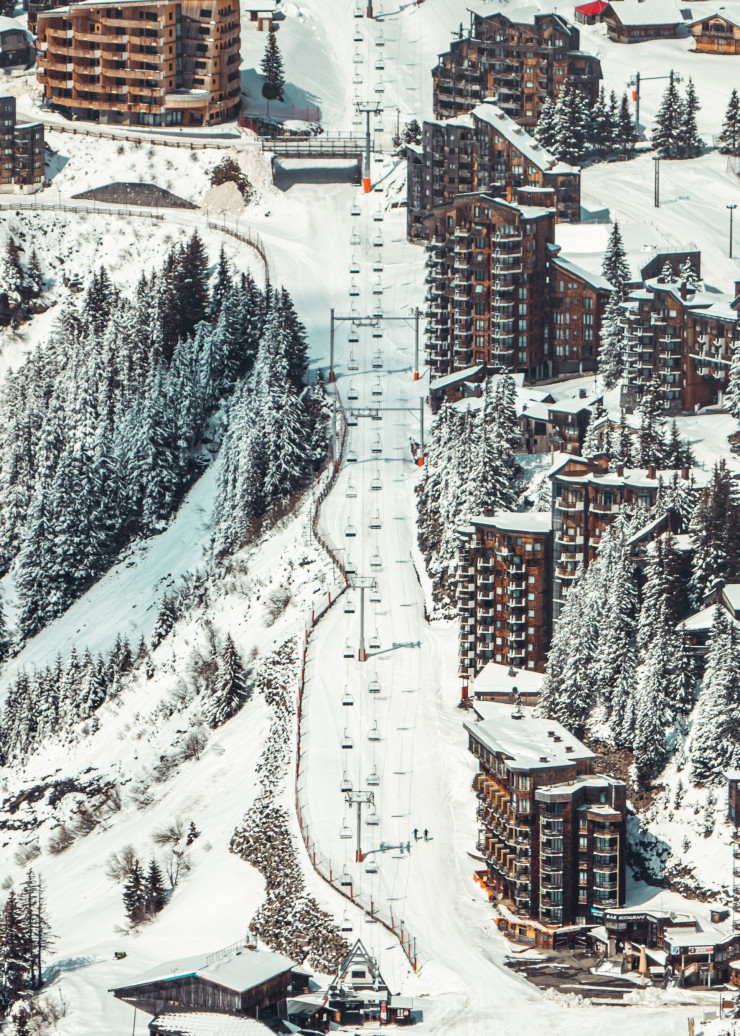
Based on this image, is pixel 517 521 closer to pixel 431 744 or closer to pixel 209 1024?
pixel 431 744

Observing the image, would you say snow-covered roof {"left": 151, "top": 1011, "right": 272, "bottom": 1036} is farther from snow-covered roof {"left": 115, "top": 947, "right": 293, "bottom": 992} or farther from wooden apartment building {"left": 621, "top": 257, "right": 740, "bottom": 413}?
wooden apartment building {"left": 621, "top": 257, "right": 740, "bottom": 413}

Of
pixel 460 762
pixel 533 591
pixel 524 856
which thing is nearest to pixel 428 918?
pixel 524 856

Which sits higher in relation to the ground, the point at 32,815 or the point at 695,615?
the point at 695,615

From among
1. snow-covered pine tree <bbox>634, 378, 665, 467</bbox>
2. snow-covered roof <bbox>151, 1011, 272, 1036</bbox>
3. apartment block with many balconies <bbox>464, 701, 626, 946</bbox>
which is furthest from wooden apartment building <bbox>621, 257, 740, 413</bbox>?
snow-covered roof <bbox>151, 1011, 272, 1036</bbox>

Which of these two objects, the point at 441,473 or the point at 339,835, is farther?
the point at 441,473

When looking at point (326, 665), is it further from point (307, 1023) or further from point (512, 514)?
point (307, 1023)

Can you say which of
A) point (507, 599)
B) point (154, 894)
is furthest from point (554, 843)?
point (507, 599)
